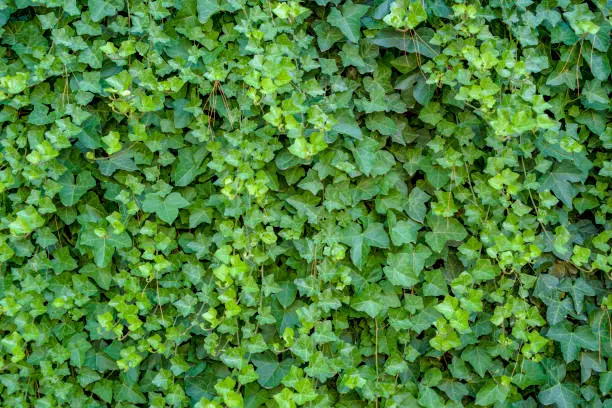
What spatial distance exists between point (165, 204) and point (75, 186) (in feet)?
1.04

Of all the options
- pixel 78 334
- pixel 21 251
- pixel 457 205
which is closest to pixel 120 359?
pixel 78 334

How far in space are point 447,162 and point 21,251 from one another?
1.46m

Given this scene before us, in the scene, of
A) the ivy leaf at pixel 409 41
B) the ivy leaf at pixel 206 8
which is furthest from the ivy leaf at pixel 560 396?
the ivy leaf at pixel 206 8

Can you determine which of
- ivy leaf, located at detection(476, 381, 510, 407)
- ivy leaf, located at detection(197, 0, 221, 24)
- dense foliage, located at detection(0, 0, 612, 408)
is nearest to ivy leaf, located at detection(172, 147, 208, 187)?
dense foliage, located at detection(0, 0, 612, 408)

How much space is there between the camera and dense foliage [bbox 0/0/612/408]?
1.82m

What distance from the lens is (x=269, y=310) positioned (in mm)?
1887

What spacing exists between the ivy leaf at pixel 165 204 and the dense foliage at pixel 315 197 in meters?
0.01

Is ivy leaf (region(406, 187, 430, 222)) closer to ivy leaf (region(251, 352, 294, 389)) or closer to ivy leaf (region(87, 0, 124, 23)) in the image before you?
ivy leaf (region(251, 352, 294, 389))

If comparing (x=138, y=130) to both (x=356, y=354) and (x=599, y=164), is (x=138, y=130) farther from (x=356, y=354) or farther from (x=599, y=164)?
(x=599, y=164)

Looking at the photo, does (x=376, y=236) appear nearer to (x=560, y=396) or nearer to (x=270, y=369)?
(x=270, y=369)

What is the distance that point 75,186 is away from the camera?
1.94m

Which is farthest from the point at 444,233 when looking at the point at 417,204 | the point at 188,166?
the point at 188,166

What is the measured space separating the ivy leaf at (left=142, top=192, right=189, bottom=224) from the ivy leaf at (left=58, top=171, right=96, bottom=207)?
0.68 feet

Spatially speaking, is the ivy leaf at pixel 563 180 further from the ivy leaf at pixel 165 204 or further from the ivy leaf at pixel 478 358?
the ivy leaf at pixel 165 204
